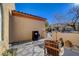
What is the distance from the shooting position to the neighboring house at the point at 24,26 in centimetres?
297

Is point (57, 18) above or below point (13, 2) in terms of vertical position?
below

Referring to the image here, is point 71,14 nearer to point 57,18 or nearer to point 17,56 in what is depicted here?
point 57,18

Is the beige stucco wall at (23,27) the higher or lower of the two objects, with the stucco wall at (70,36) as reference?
higher

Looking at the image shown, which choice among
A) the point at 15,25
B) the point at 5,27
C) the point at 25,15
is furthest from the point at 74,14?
the point at 5,27

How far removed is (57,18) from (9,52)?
1023 mm

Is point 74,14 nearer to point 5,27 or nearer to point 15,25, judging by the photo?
point 15,25

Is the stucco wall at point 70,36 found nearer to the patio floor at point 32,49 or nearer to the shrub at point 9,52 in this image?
the patio floor at point 32,49

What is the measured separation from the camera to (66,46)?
296 centimetres

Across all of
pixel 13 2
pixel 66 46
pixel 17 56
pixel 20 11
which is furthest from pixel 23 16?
pixel 66 46

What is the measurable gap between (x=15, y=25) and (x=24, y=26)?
0.16 metres

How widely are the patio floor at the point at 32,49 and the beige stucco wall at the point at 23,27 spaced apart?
0.11 m

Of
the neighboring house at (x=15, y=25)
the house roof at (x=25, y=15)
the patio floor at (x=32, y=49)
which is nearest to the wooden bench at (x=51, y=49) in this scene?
the patio floor at (x=32, y=49)

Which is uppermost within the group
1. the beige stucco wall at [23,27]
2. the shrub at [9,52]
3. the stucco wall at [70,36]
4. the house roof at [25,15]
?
the house roof at [25,15]

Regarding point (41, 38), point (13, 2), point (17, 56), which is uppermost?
point (13, 2)
